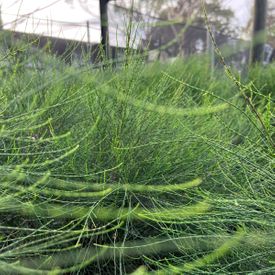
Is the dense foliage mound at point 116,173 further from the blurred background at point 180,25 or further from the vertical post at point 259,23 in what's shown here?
the vertical post at point 259,23

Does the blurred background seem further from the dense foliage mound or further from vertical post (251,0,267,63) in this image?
the dense foliage mound

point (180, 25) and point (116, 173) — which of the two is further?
point (180, 25)

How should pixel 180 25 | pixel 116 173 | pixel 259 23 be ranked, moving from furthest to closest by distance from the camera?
pixel 180 25 < pixel 259 23 < pixel 116 173

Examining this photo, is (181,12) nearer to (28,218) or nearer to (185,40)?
(185,40)

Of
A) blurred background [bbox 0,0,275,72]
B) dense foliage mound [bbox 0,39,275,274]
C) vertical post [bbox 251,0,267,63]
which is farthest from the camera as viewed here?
vertical post [bbox 251,0,267,63]

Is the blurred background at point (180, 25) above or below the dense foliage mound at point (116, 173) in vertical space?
above

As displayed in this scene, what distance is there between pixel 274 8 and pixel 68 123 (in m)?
1.98

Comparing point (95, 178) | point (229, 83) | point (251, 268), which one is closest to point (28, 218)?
point (95, 178)

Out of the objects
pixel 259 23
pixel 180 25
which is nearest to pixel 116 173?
pixel 259 23

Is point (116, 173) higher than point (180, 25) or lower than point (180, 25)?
lower

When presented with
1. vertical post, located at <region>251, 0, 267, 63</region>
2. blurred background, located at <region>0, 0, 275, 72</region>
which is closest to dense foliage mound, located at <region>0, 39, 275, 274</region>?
blurred background, located at <region>0, 0, 275, 72</region>

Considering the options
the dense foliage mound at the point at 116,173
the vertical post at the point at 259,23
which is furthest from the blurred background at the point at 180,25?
the dense foliage mound at the point at 116,173

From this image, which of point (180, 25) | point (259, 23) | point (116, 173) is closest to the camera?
point (116, 173)

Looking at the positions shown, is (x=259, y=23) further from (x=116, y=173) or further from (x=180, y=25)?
(x=116, y=173)
